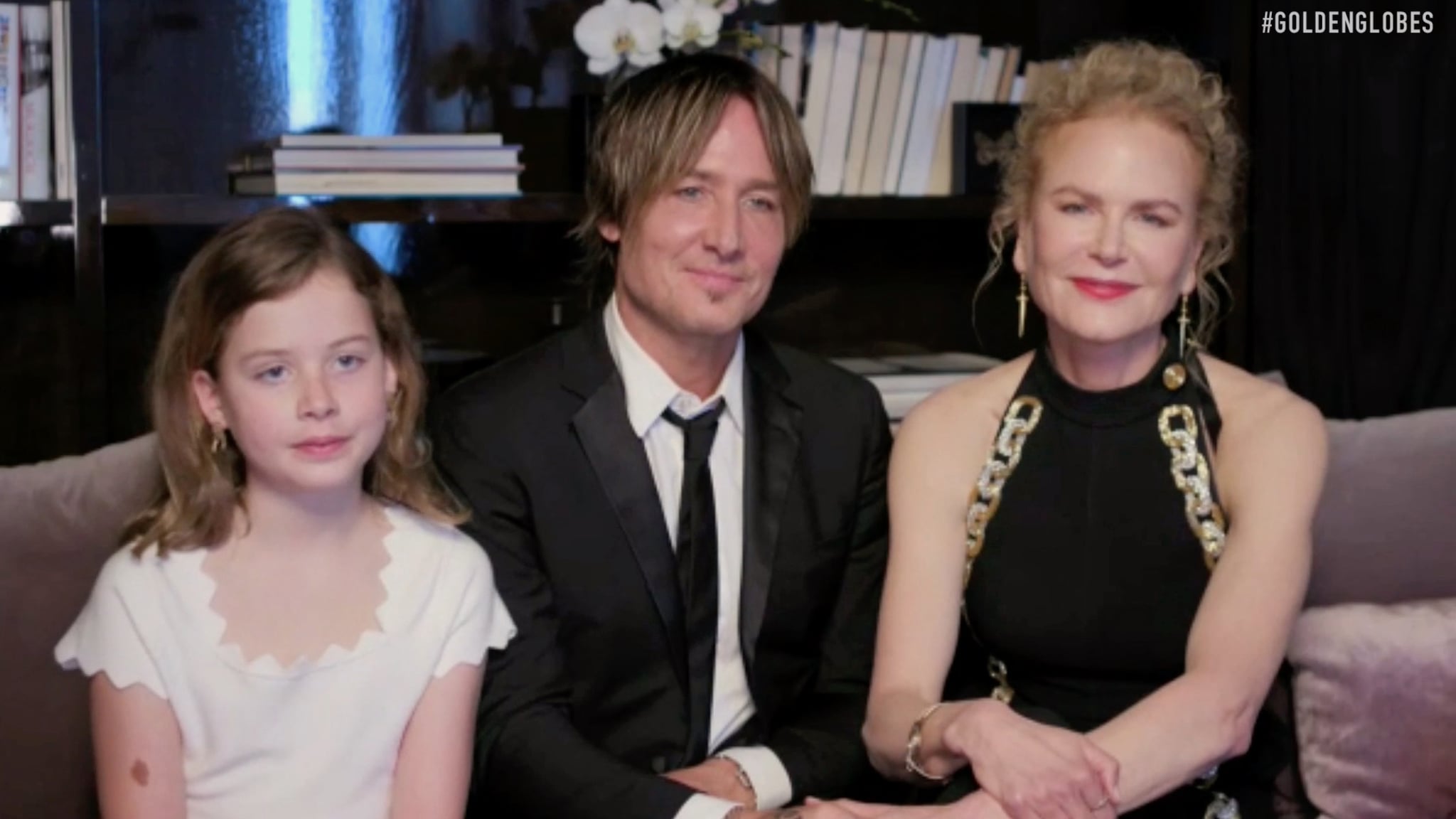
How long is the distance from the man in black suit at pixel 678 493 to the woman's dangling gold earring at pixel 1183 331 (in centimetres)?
40

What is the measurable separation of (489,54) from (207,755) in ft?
4.63

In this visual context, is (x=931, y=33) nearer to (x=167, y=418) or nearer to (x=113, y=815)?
(x=167, y=418)

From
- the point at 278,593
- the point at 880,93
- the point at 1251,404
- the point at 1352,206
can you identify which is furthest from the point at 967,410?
the point at 1352,206

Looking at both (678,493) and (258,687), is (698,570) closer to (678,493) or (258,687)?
(678,493)

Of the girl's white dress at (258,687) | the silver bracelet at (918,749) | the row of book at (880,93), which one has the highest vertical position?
the row of book at (880,93)

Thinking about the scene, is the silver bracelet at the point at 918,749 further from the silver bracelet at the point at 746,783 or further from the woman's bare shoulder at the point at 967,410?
the woman's bare shoulder at the point at 967,410

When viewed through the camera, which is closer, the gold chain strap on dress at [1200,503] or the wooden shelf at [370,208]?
the gold chain strap on dress at [1200,503]

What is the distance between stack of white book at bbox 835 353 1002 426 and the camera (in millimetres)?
2951

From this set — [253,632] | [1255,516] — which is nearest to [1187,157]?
[1255,516]

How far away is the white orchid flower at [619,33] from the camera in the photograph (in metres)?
2.74

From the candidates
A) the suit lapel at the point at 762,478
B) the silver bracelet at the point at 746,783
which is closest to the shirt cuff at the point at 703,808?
the silver bracelet at the point at 746,783

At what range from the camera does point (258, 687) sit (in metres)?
1.92

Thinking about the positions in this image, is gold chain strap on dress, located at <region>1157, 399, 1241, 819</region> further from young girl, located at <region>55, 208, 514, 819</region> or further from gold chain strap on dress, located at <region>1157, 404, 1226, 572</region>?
young girl, located at <region>55, 208, 514, 819</region>

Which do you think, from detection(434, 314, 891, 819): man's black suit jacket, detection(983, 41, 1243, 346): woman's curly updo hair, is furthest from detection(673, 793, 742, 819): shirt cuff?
detection(983, 41, 1243, 346): woman's curly updo hair
